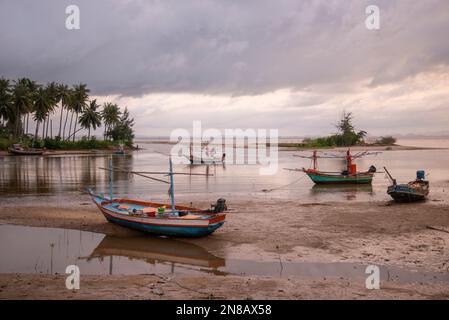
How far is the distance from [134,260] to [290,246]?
218 inches

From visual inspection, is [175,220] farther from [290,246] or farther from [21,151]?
[21,151]

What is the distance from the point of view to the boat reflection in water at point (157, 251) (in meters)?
13.6

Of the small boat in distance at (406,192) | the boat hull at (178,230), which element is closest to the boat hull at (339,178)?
the small boat in distance at (406,192)

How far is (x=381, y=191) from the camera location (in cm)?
3150

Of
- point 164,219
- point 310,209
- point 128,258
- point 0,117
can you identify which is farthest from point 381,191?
point 0,117

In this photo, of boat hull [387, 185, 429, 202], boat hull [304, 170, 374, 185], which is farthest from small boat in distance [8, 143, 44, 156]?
boat hull [387, 185, 429, 202]

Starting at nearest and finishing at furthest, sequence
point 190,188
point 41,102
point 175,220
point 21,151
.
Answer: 1. point 175,220
2. point 190,188
3. point 21,151
4. point 41,102

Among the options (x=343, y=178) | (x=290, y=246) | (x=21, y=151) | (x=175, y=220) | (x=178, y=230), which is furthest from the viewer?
(x=21, y=151)

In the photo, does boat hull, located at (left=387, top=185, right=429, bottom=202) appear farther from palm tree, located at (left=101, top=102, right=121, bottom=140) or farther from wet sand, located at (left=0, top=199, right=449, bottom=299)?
palm tree, located at (left=101, top=102, right=121, bottom=140)

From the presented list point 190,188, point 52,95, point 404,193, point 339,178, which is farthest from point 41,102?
point 404,193

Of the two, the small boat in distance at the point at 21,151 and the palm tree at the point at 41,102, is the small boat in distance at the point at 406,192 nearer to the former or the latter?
the small boat in distance at the point at 21,151

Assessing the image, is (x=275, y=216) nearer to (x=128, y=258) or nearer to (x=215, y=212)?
(x=215, y=212)

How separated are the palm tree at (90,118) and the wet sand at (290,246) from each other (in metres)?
73.9

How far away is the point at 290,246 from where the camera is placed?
1509 centimetres
